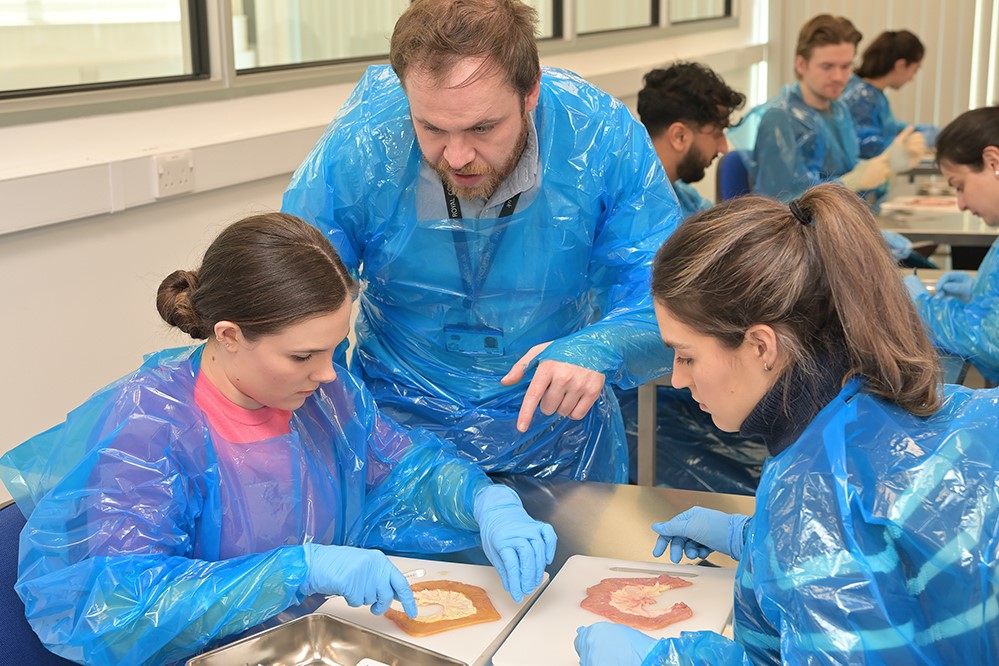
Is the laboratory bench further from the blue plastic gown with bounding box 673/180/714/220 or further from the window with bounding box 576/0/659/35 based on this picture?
the window with bounding box 576/0/659/35

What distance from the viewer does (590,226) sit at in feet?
5.40

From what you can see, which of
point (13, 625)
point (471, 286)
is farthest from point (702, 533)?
point (13, 625)

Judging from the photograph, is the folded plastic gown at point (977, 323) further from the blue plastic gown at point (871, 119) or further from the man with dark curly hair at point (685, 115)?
the blue plastic gown at point (871, 119)

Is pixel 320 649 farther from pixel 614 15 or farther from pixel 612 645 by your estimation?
pixel 614 15

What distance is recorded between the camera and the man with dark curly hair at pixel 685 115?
3062mm

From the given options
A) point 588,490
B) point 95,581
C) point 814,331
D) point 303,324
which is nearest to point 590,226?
point 588,490

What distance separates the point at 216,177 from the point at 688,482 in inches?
53.7

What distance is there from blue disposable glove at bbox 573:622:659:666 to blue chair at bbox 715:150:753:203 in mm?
3159

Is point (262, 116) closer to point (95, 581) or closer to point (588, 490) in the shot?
point (588, 490)

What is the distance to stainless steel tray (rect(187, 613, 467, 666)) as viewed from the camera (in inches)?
42.9

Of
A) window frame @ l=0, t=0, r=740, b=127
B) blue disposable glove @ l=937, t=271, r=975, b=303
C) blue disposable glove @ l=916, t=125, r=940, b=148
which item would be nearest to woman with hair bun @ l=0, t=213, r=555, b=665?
window frame @ l=0, t=0, r=740, b=127

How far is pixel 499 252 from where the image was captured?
1603 millimetres

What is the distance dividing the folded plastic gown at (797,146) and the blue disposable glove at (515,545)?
8.97ft

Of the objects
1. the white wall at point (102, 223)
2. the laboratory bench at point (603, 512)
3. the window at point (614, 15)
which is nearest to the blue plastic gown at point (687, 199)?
the white wall at point (102, 223)
